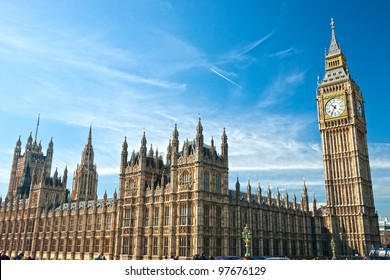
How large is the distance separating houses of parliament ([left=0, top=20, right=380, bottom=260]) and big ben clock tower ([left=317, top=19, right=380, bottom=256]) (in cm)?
20

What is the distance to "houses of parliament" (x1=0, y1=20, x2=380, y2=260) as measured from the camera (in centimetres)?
5250

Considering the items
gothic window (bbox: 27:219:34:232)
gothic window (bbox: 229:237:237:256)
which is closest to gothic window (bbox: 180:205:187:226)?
gothic window (bbox: 229:237:237:256)

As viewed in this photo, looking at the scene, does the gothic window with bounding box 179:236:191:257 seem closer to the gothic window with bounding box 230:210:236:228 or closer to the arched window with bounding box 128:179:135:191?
the gothic window with bounding box 230:210:236:228

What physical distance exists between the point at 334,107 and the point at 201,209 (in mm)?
47661

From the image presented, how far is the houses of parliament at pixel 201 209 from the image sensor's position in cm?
5250

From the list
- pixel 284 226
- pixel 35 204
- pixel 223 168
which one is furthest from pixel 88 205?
pixel 284 226

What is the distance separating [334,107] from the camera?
271 feet

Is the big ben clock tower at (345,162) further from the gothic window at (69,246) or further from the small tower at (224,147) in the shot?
the gothic window at (69,246)

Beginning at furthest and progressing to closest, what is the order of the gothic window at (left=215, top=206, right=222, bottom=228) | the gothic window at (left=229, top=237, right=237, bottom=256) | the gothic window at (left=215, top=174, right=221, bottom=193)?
the gothic window at (left=215, top=174, right=221, bottom=193)
the gothic window at (left=229, top=237, right=237, bottom=256)
the gothic window at (left=215, top=206, right=222, bottom=228)
